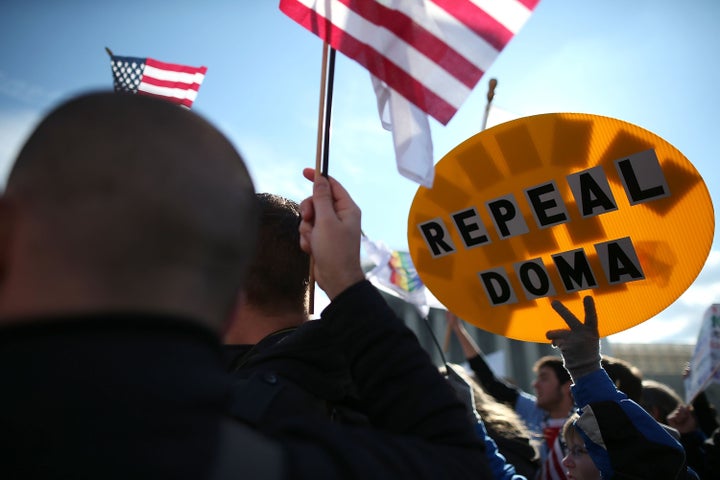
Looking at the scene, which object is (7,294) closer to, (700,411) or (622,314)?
(622,314)

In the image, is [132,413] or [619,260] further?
[619,260]

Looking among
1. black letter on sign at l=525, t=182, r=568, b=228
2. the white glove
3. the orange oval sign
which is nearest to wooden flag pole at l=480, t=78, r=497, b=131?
the orange oval sign

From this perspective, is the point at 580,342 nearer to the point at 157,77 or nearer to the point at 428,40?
the point at 428,40

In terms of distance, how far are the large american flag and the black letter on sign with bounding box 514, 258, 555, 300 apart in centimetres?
285

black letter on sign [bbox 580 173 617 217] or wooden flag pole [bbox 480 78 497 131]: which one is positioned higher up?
wooden flag pole [bbox 480 78 497 131]

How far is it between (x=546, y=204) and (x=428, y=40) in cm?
74

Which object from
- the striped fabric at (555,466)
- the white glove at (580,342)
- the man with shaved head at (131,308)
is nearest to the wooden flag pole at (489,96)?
the white glove at (580,342)

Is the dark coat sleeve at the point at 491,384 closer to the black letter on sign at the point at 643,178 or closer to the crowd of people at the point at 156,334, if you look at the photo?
the black letter on sign at the point at 643,178

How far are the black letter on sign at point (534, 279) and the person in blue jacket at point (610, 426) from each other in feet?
0.60

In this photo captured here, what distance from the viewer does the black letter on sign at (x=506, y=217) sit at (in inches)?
85.6

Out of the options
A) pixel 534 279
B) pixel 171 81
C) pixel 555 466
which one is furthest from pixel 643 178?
pixel 171 81

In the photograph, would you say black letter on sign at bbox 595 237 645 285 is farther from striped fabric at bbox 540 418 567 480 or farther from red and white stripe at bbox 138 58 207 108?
red and white stripe at bbox 138 58 207 108

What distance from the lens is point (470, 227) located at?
7.42 feet

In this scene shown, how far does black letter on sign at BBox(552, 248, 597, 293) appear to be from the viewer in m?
2.10
